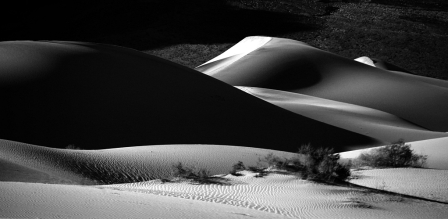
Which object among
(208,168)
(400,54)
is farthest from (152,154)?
(400,54)

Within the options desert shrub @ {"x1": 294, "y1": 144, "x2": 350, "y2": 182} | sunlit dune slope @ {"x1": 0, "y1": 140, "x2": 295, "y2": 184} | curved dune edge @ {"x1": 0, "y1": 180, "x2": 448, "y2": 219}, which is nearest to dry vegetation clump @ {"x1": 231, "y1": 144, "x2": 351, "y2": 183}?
desert shrub @ {"x1": 294, "y1": 144, "x2": 350, "y2": 182}

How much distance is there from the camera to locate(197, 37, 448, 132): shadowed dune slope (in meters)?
36.4

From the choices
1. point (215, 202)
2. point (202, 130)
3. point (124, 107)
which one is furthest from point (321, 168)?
point (124, 107)

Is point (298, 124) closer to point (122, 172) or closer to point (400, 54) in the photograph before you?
point (122, 172)

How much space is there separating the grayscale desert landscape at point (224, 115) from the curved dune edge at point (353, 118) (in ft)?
0.47

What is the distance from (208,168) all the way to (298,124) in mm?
13227

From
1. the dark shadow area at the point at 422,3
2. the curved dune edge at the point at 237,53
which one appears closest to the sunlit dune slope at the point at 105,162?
the curved dune edge at the point at 237,53

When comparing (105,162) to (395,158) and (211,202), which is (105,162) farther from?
(395,158)

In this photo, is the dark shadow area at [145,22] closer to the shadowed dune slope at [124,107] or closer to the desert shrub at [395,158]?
the shadowed dune slope at [124,107]

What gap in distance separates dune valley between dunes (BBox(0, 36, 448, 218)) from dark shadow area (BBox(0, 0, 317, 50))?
34.0 ft

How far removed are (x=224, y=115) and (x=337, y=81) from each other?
18.0m

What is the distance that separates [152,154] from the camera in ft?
42.2

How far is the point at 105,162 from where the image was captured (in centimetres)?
1191

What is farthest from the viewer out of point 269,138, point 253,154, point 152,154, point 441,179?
point 269,138
